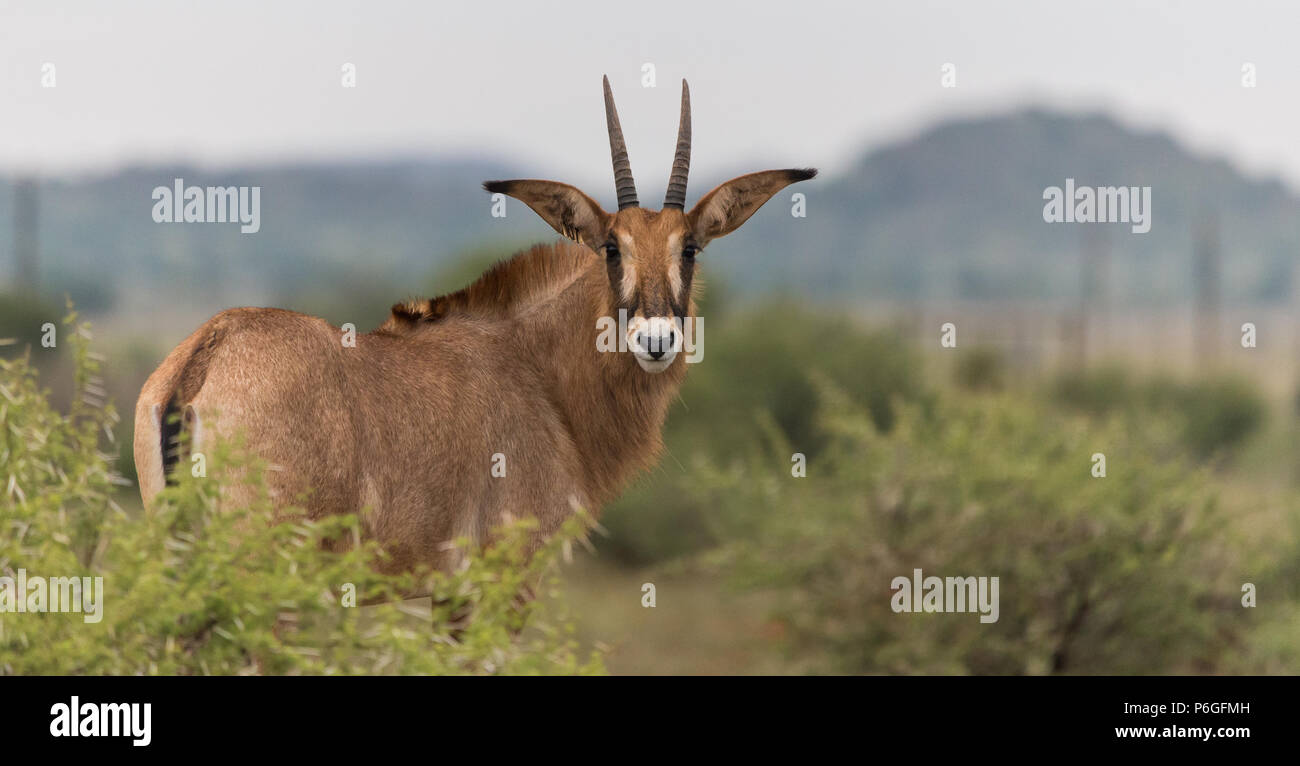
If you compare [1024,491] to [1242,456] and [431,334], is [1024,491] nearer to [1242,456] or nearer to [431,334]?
[431,334]

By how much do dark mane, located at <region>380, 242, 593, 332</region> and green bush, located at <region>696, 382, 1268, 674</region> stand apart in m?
6.26

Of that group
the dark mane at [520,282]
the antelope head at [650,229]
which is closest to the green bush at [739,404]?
the dark mane at [520,282]

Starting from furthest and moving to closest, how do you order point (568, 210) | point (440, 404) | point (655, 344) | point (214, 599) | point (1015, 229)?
1. point (1015, 229)
2. point (568, 210)
3. point (440, 404)
4. point (655, 344)
5. point (214, 599)

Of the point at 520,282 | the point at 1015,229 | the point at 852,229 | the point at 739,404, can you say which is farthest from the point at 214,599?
the point at 852,229

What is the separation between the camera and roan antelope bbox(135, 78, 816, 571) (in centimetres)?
500

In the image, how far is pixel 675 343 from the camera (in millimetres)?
5605

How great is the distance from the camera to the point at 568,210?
19.6 feet

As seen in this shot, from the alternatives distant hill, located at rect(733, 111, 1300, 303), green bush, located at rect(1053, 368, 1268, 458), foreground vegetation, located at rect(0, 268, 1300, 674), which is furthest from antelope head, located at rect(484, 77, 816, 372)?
distant hill, located at rect(733, 111, 1300, 303)

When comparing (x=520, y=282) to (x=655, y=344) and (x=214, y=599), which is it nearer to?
(x=655, y=344)

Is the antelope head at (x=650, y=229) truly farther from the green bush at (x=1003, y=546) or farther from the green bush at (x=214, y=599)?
the green bush at (x=1003, y=546)

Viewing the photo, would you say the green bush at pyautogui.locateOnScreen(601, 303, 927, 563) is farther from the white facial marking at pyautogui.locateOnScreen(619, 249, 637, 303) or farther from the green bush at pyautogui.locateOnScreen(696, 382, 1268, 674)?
the white facial marking at pyautogui.locateOnScreen(619, 249, 637, 303)

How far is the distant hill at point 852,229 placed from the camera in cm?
9669

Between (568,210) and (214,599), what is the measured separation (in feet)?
8.92

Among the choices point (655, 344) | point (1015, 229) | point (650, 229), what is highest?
point (1015, 229)
